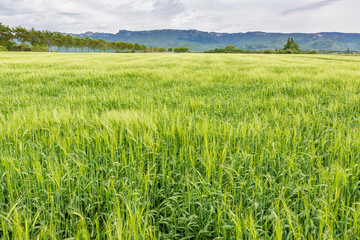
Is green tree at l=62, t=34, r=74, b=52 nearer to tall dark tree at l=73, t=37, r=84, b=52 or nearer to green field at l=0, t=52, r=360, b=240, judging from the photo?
tall dark tree at l=73, t=37, r=84, b=52

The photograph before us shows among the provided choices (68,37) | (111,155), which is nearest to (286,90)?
(111,155)

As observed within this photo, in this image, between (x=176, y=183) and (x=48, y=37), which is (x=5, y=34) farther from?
(x=176, y=183)

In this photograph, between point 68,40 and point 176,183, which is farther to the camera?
point 68,40

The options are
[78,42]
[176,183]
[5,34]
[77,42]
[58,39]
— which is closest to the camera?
[176,183]

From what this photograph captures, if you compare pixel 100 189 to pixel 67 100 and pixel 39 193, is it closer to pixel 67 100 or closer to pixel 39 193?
pixel 39 193

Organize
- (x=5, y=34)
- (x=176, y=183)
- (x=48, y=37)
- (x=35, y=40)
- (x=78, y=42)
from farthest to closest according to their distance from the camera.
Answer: (x=78, y=42) < (x=48, y=37) < (x=35, y=40) < (x=5, y=34) < (x=176, y=183)

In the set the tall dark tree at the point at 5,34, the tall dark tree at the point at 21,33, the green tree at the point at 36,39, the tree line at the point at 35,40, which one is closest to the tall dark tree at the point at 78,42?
the tree line at the point at 35,40

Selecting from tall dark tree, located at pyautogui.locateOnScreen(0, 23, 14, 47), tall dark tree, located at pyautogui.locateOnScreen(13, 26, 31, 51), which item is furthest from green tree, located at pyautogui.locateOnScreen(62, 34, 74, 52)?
tall dark tree, located at pyautogui.locateOnScreen(0, 23, 14, 47)

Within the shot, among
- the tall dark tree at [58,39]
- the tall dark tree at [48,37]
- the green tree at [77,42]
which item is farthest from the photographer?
the green tree at [77,42]

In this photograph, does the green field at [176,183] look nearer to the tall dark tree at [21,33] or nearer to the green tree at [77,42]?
the tall dark tree at [21,33]

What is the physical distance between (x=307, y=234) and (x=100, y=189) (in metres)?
1.29

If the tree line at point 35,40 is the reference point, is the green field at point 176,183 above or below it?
below

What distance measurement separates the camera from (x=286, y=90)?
4684 millimetres

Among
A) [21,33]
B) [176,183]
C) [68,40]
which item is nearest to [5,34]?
[21,33]
